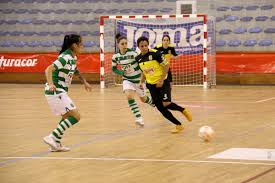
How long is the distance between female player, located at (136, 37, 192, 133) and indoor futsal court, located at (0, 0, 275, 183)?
20 millimetres

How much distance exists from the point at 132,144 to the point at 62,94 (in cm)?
155

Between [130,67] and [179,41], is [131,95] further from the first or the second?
[179,41]

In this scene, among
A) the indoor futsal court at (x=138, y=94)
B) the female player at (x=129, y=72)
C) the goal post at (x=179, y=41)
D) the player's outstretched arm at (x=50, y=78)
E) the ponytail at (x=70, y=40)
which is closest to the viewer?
the indoor futsal court at (x=138, y=94)

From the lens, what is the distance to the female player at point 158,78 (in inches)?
499

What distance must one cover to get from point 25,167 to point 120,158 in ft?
4.62

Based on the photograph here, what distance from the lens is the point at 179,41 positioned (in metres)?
26.0

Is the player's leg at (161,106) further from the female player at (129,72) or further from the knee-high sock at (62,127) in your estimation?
the knee-high sock at (62,127)

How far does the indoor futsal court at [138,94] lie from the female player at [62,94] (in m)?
0.02

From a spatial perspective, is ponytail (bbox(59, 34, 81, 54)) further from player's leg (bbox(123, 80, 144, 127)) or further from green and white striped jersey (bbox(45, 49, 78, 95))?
player's leg (bbox(123, 80, 144, 127))

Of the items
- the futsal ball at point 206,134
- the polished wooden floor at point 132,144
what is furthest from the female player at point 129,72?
the futsal ball at point 206,134

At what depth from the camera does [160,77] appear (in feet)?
42.0

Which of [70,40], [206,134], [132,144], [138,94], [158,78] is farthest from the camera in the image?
[138,94]

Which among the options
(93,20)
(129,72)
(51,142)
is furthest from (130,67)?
(93,20)

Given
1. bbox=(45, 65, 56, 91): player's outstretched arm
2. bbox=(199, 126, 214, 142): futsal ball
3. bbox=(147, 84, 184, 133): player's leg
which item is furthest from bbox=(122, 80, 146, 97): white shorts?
bbox=(45, 65, 56, 91): player's outstretched arm
